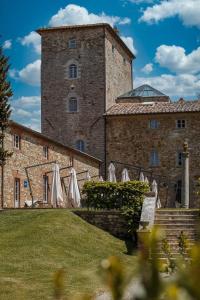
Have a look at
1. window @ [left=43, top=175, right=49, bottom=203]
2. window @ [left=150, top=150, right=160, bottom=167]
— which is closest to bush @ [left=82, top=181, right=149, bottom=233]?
window @ [left=43, top=175, right=49, bottom=203]

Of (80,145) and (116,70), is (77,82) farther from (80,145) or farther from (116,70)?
(80,145)

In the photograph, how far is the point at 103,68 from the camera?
40688mm

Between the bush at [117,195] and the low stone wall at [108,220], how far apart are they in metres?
0.33

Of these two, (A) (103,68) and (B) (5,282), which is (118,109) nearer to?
(A) (103,68)

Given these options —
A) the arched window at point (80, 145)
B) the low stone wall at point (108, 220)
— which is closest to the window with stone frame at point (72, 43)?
the arched window at point (80, 145)

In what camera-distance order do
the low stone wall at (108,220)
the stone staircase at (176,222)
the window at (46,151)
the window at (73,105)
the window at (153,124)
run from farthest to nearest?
1. the window at (73,105)
2. the window at (153,124)
3. the window at (46,151)
4. the low stone wall at (108,220)
5. the stone staircase at (176,222)

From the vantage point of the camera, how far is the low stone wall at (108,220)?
18703mm

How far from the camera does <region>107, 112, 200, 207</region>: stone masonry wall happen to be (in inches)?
1496

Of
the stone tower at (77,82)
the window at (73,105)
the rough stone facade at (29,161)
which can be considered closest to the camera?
the rough stone facade at (29,161)

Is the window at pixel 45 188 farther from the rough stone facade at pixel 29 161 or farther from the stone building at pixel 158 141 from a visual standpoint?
the stone building at pixel 158 141

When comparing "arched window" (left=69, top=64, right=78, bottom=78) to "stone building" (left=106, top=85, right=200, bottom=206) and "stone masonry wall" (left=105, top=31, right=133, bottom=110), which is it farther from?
"stone building" (left=106, top=85, right=200, bottom=206)

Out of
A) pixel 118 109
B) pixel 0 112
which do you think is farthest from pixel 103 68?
pixel 0 112

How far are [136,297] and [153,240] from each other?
0.46ft

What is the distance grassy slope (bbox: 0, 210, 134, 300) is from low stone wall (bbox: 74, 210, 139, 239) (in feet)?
2.35
